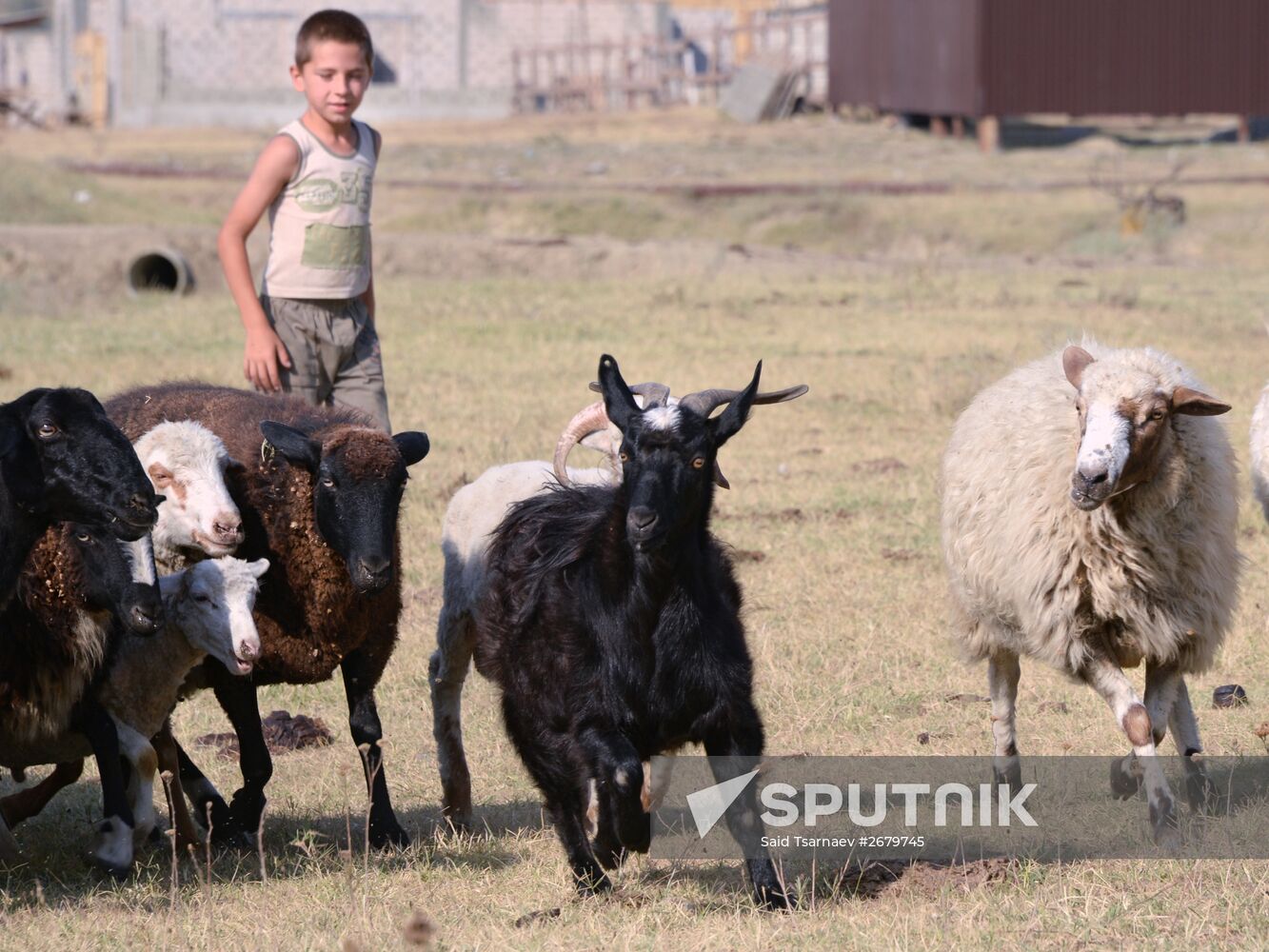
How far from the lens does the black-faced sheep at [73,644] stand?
17.5 feet

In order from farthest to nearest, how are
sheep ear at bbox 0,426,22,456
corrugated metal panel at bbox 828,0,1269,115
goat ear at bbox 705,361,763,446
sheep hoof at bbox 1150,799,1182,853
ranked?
1. corrugated metal panel at bbox 828,0,1269,115
2. sheep hoof at bbox 1150,799,1182,853
3. goat ear at bbox 705,361,763,446
4. sheep ear at bbox 0,426,22,456

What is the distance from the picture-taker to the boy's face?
7117mm

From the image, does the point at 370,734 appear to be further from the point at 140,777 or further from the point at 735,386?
the point at 735,386

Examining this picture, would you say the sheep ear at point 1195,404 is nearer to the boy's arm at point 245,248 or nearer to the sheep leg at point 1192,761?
the sheep leg at point 1192,761

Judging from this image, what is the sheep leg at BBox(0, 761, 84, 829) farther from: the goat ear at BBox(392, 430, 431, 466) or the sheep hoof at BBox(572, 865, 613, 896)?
the sheep hoof at BBox(572, 865, 613, 896)

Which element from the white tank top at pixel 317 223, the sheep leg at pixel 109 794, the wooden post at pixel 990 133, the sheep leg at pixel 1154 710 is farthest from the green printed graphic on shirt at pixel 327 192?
the wooden post at pixel 990 133

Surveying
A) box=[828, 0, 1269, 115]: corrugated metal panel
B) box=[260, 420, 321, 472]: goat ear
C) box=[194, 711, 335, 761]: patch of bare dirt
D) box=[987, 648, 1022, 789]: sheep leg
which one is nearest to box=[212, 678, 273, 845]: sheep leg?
box=[260, 420, 321, 472]: goat ear

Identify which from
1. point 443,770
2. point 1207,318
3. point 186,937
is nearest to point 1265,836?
point 443,770

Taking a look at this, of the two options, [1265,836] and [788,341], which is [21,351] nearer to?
[788,341]

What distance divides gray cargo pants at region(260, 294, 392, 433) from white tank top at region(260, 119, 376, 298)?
3.8 inches

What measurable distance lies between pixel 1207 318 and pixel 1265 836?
11.7m

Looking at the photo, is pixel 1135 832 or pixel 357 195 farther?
pixel 357 195

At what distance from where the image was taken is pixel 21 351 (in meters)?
15.5

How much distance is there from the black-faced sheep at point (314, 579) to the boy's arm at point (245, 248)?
35.6 inches
